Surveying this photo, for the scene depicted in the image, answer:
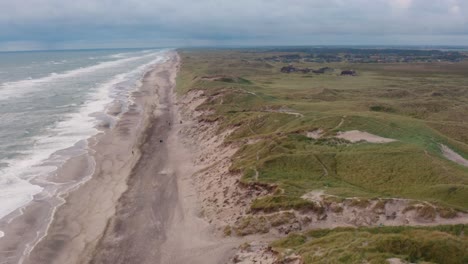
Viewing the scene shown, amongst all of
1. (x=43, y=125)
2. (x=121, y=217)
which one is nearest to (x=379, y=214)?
(x=121, y=217)

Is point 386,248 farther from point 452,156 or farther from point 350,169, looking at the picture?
point 452,156

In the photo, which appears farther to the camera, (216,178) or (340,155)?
(216,178)

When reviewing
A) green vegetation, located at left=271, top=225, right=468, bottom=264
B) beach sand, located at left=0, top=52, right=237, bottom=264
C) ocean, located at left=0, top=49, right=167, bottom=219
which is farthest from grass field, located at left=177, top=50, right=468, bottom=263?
ocean, located at left=0, top=49, right=167, bottom=219

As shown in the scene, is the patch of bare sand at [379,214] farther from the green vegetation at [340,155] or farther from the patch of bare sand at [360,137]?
the patch of bare sand at [360,137]

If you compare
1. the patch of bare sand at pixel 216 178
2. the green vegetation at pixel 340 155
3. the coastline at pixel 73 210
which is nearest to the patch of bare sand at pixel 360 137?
the green vegetation at pixel 340 155

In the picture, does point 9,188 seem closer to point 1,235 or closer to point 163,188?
point 1,235
